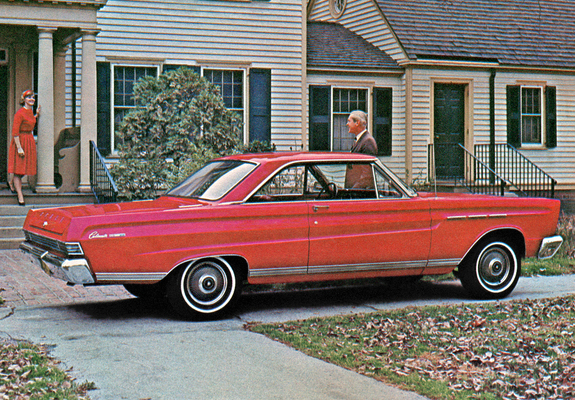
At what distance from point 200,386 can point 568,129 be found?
18.1 meters

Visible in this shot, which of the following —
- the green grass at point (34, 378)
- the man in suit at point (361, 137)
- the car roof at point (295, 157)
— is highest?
the man in suit at point (361, 137)

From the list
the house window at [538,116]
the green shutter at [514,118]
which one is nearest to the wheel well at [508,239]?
the green shutter at [514,118]

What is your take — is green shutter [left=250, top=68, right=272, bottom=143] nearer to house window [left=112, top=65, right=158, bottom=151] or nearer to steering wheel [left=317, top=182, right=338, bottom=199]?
house window [left=112, top=65, right=158, bottom=151]

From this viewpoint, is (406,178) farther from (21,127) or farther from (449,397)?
(449,397)

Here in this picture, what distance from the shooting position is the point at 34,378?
5145 millimetres

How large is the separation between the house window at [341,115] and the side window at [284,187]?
34.2 ft

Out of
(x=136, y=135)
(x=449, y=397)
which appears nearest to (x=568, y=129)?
(x=136, y=135)

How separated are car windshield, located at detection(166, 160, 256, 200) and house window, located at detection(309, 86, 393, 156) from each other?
10214mm

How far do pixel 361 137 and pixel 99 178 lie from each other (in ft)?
20.8

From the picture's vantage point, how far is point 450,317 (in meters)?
7.17

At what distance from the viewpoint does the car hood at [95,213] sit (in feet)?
22.3

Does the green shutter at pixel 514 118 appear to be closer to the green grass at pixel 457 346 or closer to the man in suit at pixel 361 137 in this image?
the man in suit at pixel 361 137

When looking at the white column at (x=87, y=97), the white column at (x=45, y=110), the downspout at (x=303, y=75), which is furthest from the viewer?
the downspout at (x=303, y=75)

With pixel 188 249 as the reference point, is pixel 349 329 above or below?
below
